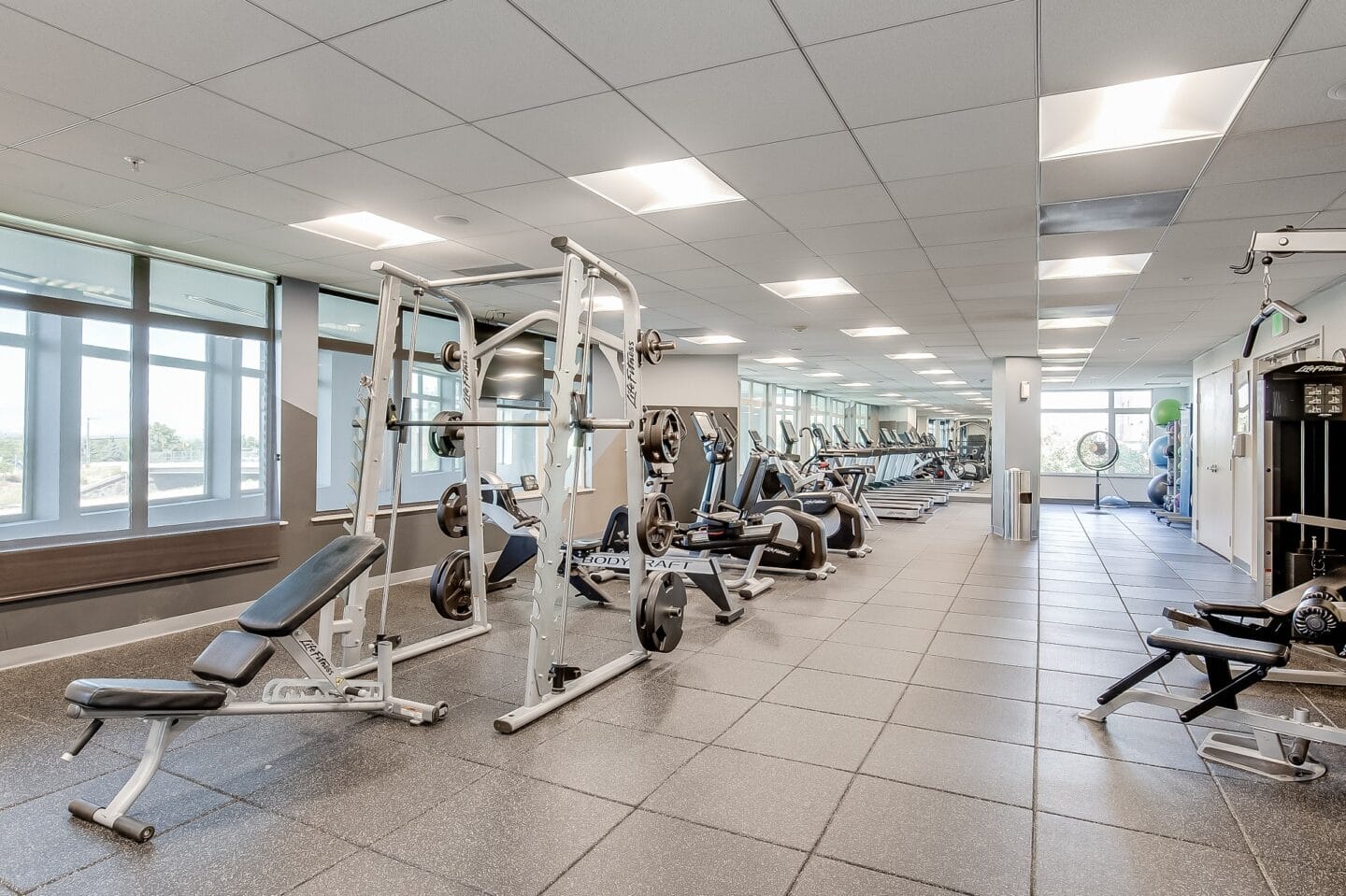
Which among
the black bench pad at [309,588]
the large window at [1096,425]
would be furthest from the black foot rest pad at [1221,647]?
the large window at [1096,425]

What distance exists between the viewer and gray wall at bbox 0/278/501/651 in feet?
13.4

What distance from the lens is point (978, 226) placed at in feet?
13.0

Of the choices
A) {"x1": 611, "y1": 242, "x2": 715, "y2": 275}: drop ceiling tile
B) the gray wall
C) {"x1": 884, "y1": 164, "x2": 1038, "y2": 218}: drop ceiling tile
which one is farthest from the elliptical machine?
{"x1": 884, "y1": 164, "x2": 1038, "y2": 218}: drop ceiling tile

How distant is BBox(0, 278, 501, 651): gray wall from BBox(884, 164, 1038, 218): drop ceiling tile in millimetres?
4409

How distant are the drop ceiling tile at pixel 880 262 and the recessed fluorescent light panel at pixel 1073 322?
275 centimetres

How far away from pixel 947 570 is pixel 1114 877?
494 centimetres

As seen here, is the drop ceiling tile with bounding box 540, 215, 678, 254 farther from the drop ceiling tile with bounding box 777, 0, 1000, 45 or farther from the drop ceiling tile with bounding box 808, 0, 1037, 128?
the drop ceiling tile with bounding box 777, 0, 1000, 45

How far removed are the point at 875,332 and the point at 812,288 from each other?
232 cm

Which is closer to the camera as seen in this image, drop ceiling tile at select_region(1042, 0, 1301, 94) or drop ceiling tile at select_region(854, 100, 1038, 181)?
Result: drop ceiling tile at select_region(1042, 0, 1301, 94)

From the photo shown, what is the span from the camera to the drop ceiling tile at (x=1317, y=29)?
1944 millimetres

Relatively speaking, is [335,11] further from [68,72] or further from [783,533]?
[783,533]

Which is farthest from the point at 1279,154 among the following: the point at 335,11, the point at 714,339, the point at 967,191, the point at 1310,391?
the point at 714,339

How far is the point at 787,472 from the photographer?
345 inches

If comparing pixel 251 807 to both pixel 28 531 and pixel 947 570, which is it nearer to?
pixel 28 531
